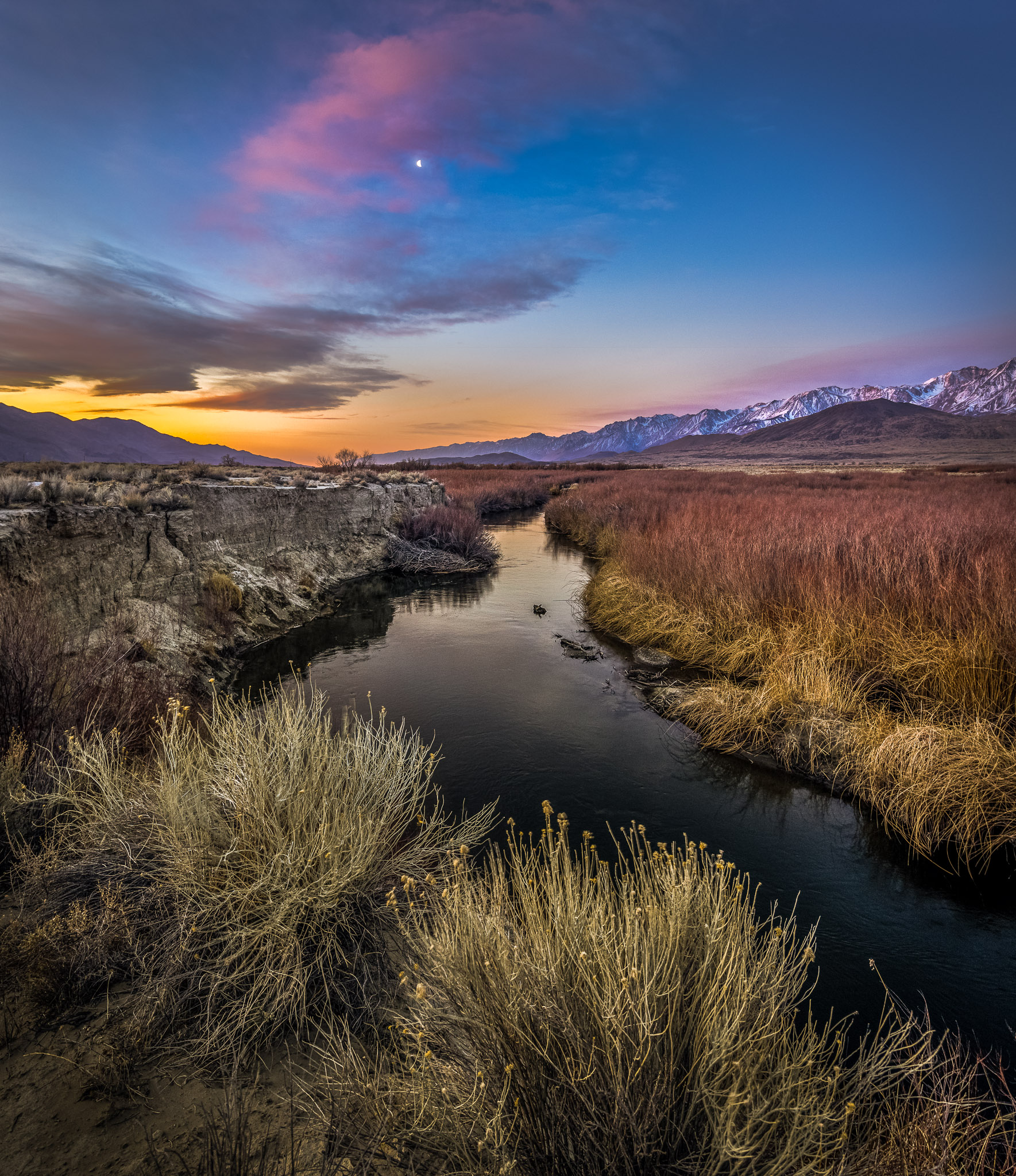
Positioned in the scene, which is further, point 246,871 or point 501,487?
point 501,487

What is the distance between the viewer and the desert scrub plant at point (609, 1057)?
1.68 m

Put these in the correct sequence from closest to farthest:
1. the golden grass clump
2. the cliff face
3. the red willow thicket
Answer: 1. the red willow thicket
2. the cliff face
3. the golden grass clump

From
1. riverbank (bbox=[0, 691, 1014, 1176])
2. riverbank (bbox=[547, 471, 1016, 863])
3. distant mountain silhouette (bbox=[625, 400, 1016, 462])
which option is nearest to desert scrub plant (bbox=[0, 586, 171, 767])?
riverbank (bbox=[0, 691, 1014, 1176])

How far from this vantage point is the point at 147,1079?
2.19 metres

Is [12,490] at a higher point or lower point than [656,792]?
higher

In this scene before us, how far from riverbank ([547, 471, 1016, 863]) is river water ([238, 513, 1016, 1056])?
40 centimetres

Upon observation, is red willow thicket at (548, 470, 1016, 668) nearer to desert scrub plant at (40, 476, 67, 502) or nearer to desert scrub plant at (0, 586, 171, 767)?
desert scrub plant at (0, 586, 171, 767)

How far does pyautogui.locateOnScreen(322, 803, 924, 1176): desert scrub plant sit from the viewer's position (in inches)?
66.2

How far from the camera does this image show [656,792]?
17.5 ft

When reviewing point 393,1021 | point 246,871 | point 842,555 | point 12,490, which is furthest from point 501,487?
point 393,1021

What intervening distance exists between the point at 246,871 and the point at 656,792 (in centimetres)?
378

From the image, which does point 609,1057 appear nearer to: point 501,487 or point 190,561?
point 190,561

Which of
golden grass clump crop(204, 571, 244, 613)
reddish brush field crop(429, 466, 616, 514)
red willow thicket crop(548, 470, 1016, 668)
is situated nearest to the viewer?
red willow thicket crop(548, 470, 1016, 668)

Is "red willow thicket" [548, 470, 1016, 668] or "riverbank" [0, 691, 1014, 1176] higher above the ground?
"red willow thicket" [548, 470, 1016, 668]
